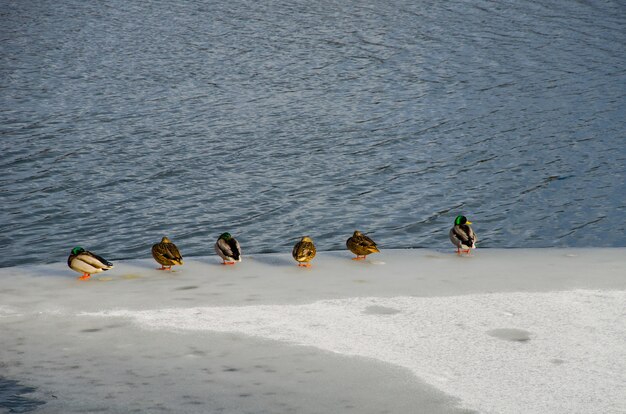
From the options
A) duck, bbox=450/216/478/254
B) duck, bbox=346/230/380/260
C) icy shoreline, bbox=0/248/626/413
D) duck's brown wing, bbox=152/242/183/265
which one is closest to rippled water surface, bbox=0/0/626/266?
duck, bbox=450/216/478/254

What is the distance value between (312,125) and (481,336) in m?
15.1

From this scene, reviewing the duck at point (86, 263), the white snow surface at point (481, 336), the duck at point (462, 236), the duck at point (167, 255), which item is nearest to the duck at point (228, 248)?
the duck at point (167, 255)

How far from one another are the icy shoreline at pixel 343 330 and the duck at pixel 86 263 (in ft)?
0.74

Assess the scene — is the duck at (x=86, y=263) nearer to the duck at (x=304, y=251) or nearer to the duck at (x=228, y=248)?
the duck at (x=228, y=248)

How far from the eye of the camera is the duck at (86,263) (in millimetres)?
13367

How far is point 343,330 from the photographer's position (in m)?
11.2

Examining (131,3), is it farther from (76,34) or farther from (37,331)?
(37,331)

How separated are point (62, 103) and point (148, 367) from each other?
19024mm

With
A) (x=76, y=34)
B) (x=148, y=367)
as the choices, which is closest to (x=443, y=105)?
(x=76, y=34)

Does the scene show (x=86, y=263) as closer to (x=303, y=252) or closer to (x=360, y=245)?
(x=303, y=252)

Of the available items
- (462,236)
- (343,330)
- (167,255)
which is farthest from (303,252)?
(343,330)

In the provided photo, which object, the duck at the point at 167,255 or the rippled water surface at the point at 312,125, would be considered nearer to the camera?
the duck at the point at 167,255

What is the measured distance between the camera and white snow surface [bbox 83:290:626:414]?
948 cm

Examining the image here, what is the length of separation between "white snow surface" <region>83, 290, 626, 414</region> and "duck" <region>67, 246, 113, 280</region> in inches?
60.6
